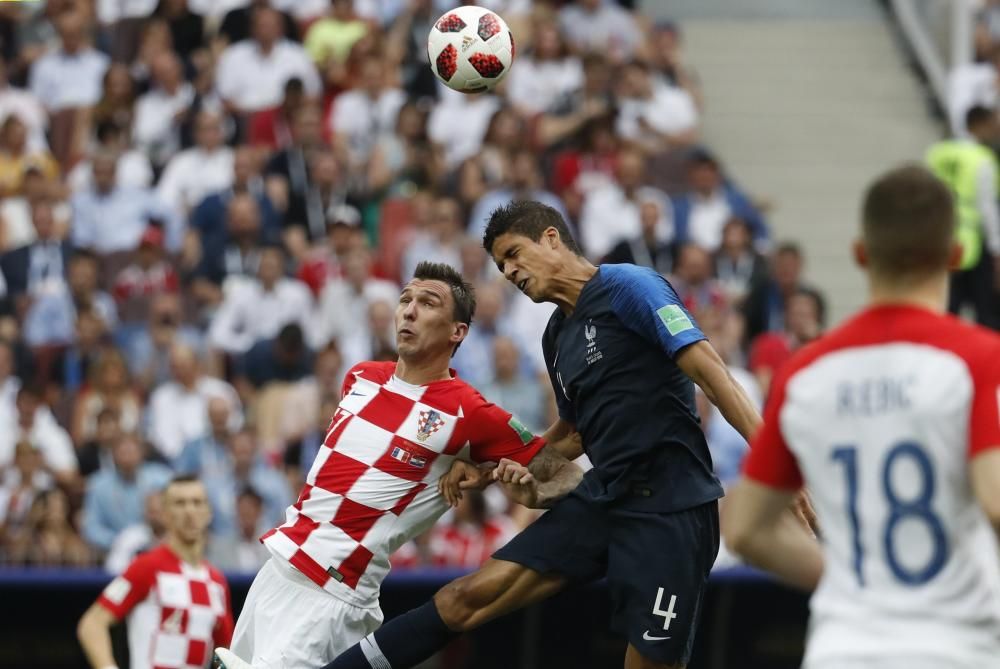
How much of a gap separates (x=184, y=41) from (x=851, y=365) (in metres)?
13.1

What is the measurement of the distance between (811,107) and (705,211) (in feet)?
11.5

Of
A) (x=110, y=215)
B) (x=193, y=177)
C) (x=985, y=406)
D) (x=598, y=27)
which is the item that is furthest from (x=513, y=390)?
(x=985, y=406)

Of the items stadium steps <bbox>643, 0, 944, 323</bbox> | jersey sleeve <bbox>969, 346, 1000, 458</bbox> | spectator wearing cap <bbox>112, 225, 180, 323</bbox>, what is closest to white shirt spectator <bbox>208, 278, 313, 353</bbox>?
spectator wearing cap <bbox>112, 225, 180, 323</bbox>

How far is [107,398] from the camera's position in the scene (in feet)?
43.2

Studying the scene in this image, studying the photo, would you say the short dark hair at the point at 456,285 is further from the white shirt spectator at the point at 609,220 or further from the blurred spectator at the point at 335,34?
the blurred spectator at the point at 335,34

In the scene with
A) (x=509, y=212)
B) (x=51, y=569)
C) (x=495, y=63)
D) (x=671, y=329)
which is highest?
(x=495, y=63)

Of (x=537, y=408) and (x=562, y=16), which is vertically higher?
(x=562, y=16)

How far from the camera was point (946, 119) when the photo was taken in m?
18.1

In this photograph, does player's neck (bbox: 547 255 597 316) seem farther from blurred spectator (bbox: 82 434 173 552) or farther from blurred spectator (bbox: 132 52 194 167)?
blurred spectator (bbox: 132 52 194 167)

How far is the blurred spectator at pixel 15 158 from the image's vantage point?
15117 millimetres

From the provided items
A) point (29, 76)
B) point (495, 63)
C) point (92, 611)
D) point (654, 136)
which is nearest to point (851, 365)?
point (495, 63)

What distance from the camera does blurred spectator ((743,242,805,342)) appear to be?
1416cm

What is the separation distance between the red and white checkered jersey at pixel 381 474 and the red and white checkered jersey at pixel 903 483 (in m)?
2.78

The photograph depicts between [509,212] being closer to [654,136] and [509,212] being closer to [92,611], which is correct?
[92,611]
